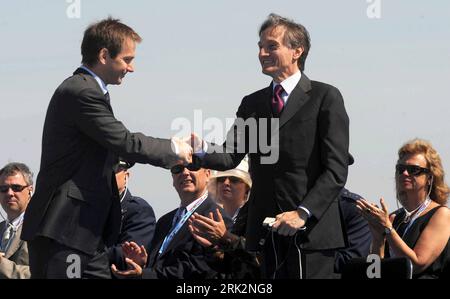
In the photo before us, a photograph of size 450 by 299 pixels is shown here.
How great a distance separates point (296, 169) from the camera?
8.62 meters

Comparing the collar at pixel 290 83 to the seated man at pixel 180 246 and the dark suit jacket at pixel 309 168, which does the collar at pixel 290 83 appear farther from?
the seated man at pixel 180 246

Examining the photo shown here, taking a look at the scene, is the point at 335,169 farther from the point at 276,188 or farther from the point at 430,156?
the point at 430,156

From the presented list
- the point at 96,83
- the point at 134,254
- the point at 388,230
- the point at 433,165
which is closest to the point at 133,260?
the point at 134,254

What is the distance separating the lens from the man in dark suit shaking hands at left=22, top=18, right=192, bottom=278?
28.5 feet

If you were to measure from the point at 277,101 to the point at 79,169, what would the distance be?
162 cm

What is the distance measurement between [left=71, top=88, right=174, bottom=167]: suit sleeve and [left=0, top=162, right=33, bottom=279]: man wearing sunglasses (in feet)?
11.4

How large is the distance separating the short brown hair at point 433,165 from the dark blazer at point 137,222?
8.74 feet

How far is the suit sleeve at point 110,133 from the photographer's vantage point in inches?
348

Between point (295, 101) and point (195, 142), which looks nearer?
point (295, 101)

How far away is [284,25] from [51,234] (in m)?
2.44

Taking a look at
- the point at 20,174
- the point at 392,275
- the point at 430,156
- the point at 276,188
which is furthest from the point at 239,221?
the point at 20,174
